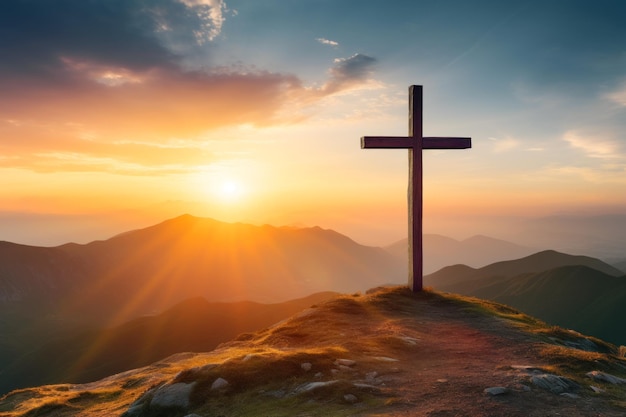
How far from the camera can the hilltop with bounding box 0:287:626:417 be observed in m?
8.70

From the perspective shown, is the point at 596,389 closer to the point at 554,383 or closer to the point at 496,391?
the point at 554,383

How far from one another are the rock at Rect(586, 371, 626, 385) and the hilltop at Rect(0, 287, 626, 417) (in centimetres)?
2

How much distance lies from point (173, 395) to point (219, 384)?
117cm

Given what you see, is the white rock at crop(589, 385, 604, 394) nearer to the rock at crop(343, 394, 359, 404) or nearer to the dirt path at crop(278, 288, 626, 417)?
the dirt path at crop(278, 288, 626, 417)

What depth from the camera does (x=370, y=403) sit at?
347 inches

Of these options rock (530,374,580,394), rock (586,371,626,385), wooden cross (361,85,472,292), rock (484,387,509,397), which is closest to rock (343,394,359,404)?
rock (484,387,509,397)

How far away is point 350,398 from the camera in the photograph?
9055 mm

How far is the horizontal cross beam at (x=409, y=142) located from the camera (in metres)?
20.4

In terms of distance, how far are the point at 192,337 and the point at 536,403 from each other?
5378 inches

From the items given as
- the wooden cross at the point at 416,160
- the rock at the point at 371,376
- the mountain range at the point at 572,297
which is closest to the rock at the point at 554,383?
the rock at the point at 371,376

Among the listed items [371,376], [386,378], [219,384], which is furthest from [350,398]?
[219,384]

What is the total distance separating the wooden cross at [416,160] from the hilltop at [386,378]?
4.59 m

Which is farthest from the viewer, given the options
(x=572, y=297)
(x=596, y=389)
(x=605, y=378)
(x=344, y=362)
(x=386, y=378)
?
(x=572, y=297)

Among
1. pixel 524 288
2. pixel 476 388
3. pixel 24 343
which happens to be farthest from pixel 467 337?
pixel 24 343
